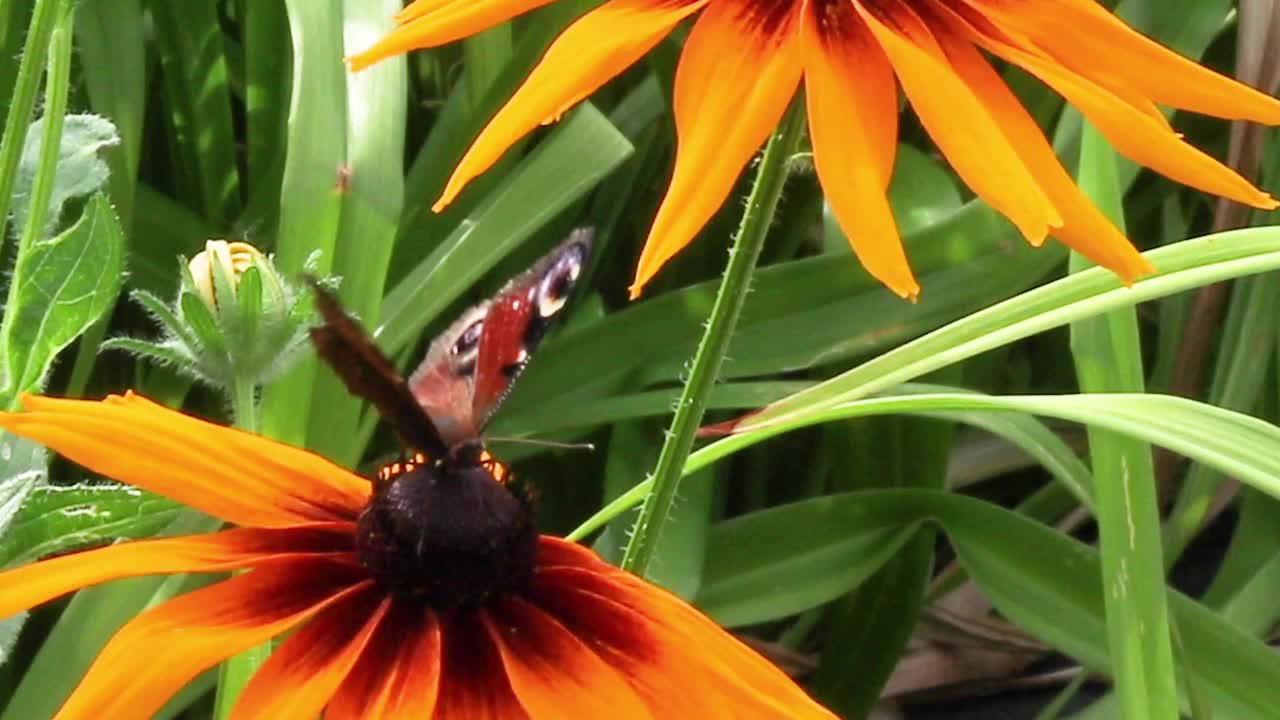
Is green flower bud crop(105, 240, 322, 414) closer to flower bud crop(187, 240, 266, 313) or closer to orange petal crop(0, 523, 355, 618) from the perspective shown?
flower bud crop(187, 240, 266, 313)

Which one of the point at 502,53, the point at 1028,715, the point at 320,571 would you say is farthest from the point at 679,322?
the point at 320,571

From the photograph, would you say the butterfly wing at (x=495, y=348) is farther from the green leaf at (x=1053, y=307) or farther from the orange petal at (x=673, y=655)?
the green leaf at (x=1053, y=307)

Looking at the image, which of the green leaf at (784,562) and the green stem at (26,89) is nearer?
the green stem at (26,89)

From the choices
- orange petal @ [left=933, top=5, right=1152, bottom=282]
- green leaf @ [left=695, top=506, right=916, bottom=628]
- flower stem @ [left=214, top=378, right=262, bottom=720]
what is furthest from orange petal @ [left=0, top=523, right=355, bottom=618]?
green leaf @ [left=695, top=506, right=916, bottom=628]

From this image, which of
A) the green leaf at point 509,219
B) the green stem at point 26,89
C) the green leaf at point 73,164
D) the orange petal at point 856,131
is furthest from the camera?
the green leaf at point 509,219

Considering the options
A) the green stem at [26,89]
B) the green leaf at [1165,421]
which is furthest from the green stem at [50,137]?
the green leaf at [1165,421]

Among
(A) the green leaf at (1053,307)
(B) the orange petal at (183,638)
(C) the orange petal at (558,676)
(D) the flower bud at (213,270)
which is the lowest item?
(C) the orange petal at (558,676)

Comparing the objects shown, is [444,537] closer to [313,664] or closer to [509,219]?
[313,664]
